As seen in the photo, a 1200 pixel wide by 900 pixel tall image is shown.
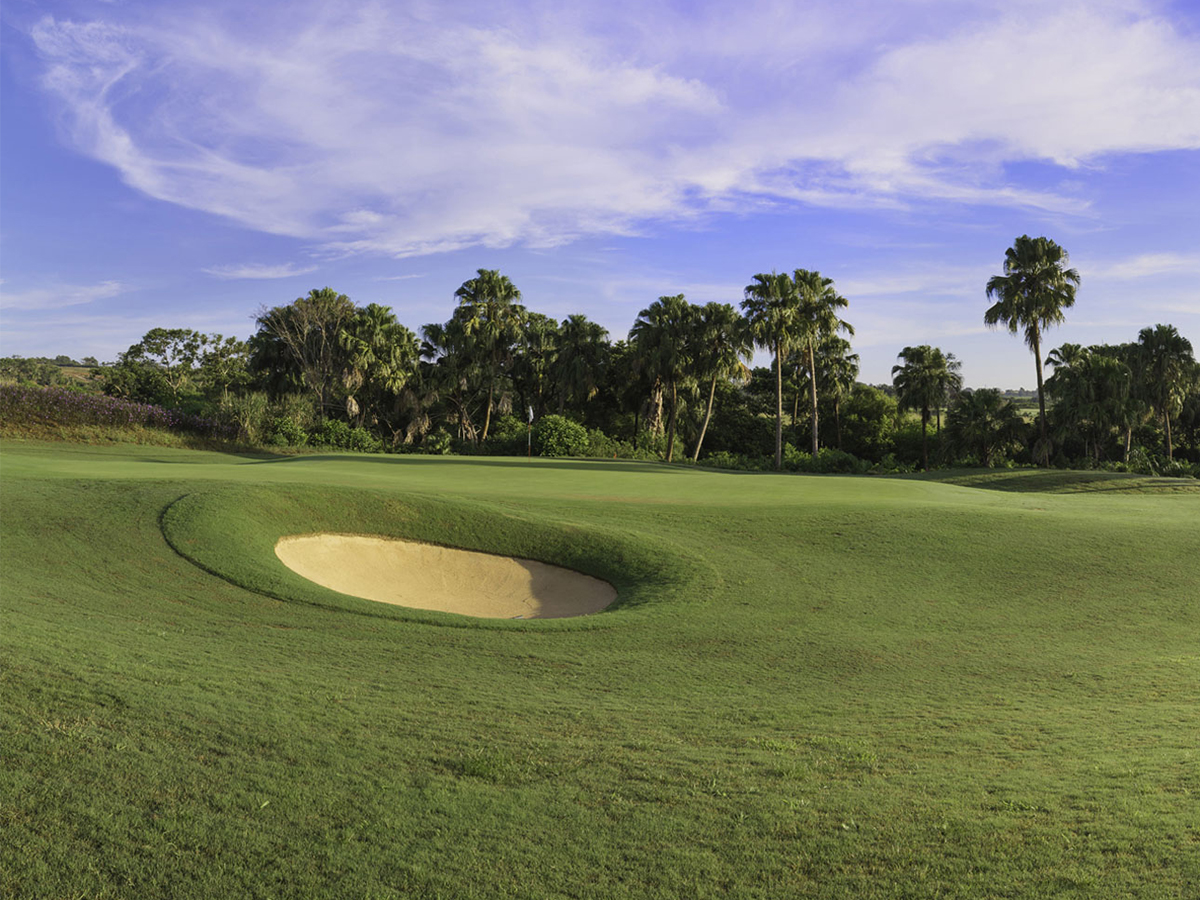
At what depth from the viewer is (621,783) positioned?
6.09 metres

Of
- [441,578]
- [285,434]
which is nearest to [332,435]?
[285,434]

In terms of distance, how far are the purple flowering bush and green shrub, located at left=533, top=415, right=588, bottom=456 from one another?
1834 centimetres

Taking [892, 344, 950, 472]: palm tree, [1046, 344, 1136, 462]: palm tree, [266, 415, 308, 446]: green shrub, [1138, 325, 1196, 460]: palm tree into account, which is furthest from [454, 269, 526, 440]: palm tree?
[1138, 325, 1196, 460]: palm tree

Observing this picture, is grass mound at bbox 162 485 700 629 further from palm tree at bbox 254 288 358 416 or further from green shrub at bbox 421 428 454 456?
palm tree at bbox 254 288 358 416

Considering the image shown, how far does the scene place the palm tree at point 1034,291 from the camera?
147ft

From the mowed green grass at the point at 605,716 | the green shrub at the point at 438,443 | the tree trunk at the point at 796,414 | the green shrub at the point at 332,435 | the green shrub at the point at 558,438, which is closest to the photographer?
the mowed green grass at the point at 605,716

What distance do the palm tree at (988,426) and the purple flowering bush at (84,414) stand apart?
154ft

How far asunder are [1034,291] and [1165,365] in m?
14.2

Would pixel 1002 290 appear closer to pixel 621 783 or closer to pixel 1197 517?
pixel 1197 517

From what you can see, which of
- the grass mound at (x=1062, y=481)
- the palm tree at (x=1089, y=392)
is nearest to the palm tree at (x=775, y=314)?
the grass mound at (x=1062, y=481)

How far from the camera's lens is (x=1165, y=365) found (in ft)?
170

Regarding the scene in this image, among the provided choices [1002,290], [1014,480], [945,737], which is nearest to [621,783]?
[945,737]

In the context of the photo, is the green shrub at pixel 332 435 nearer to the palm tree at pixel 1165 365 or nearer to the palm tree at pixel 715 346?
the palm tree at pixel 715 346

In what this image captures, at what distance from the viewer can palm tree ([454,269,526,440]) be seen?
54094mm
